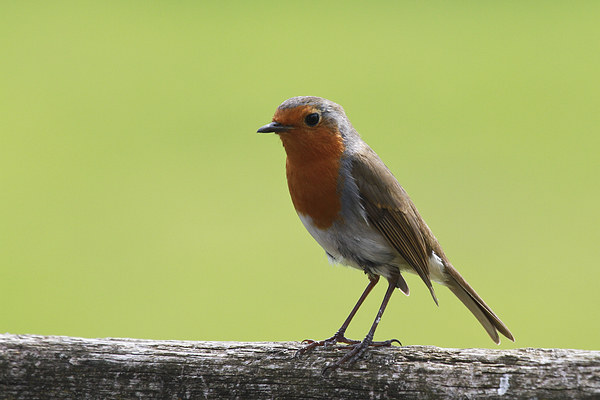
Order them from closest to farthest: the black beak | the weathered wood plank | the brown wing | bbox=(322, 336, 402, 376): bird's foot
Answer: the weathered wood plank
bbox=(322, 336, 402, 376): bird's foot
the black beak
the brown wing

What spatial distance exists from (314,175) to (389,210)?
412 millimetres

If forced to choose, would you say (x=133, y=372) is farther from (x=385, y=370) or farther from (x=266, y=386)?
(x=385, y=370)

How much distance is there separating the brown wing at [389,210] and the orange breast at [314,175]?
0.13 metres

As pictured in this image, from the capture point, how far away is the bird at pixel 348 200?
3377mm

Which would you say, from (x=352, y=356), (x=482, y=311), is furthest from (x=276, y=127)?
(x=482, y=311)

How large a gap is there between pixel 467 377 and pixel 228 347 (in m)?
0.82

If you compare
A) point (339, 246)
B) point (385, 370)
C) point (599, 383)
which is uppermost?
point (339, 246)

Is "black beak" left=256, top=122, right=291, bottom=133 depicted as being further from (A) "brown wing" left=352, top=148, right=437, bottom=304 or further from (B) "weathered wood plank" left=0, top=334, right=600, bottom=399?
(B) "weathered wood plank" left=0, top=334, right=600, bottom=399

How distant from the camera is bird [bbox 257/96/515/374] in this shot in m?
3.38

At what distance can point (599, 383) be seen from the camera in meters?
2.22

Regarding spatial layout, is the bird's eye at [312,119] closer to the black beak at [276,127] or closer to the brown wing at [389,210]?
the black beak at [276,127]

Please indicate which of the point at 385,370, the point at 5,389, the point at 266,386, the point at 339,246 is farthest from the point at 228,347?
the point at 339,246

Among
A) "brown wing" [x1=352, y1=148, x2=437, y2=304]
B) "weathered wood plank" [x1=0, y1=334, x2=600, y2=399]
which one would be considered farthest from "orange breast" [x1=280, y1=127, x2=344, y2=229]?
"weathered wood plank" [x1=0, y1=334, x2=600, y2=399]

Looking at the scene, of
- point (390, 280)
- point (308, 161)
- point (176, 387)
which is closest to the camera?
point (176, 387)
